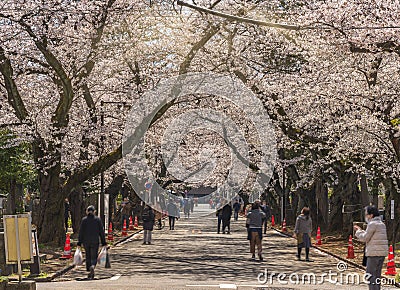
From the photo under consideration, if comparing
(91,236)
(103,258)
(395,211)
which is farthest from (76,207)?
(91,236)

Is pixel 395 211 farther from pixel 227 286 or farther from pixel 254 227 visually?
pixel 227 286

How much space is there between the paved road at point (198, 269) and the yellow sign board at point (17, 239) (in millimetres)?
892

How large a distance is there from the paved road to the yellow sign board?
2.93 ft

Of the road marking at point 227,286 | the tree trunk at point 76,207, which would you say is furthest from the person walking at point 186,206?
the road marking at point 227,286

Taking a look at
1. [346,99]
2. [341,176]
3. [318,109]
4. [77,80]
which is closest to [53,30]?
[77,80]

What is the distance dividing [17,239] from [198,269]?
7.34 metres

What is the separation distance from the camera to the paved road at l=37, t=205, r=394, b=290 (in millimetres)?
18000

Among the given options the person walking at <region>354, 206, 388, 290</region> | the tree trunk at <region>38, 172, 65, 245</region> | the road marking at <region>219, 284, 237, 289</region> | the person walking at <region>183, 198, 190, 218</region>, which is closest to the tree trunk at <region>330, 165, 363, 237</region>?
the tree trunk at <region>38, 172, 65, 245</region>

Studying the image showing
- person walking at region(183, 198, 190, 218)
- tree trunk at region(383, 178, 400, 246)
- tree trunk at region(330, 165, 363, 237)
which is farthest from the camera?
person walking at region(183, 198, 190, 218)

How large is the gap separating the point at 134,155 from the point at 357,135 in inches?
671

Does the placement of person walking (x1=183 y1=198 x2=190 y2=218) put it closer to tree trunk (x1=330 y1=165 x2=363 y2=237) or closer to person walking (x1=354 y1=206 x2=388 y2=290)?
tree trunk (x1=330 y1=165 x2=363 y2=237)

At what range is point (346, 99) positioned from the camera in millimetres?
26500

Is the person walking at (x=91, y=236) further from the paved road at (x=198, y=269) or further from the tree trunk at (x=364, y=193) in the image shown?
the tree trunk at (x=364, y=193)

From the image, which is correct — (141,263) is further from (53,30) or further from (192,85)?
(192,85)
